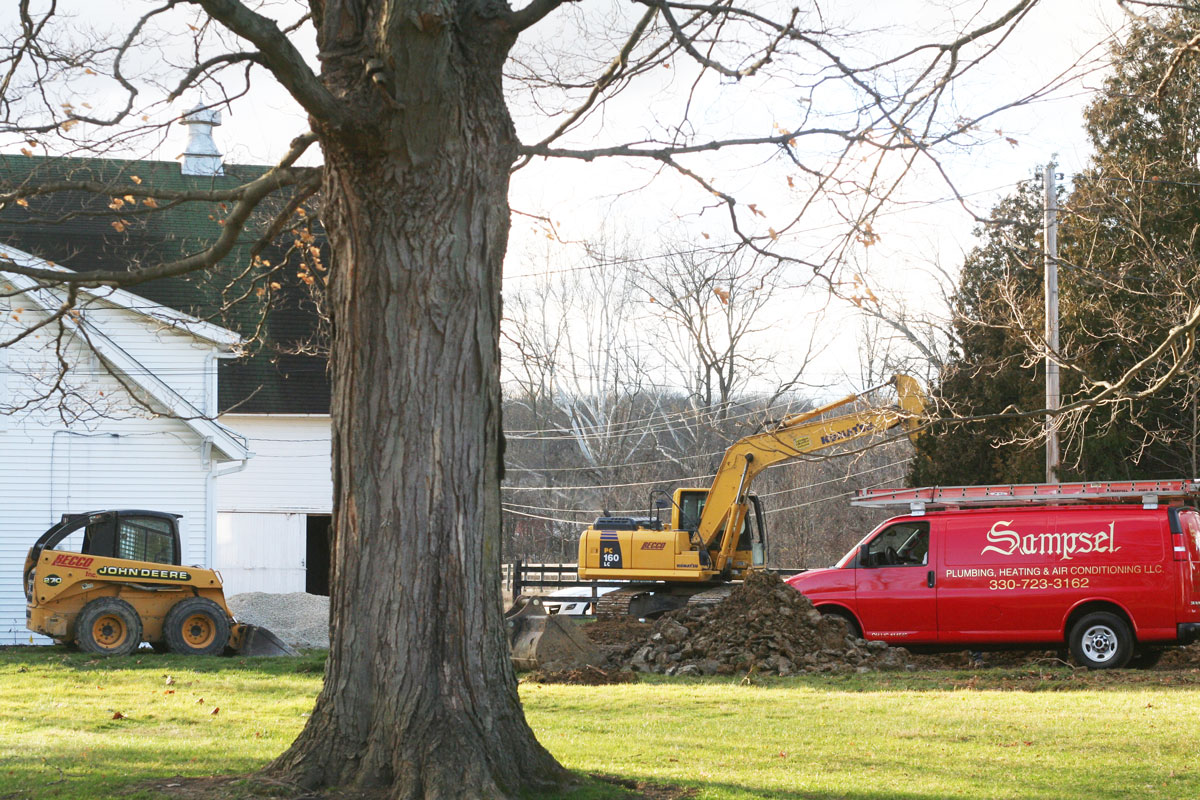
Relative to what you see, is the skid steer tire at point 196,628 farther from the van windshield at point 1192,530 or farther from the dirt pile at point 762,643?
the van windshield at point 1192,530

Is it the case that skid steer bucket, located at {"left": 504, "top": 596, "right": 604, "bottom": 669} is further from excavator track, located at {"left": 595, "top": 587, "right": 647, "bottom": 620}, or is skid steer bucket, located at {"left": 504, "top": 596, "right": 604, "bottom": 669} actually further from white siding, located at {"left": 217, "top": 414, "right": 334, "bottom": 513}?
white siding, located at {"left": 217, "top": 414, "right": 334, "bottom": 513}

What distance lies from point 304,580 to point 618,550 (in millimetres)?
7577

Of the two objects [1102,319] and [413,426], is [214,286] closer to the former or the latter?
[1102,319]

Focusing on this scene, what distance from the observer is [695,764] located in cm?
830

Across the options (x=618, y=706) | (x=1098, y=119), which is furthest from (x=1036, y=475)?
(x=618, y=706)

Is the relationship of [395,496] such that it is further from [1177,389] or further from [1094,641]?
[1177,389]

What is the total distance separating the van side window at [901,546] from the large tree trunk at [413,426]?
1157 cm

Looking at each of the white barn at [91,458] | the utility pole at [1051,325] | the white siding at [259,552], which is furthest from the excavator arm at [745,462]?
the white siding at [259,552]

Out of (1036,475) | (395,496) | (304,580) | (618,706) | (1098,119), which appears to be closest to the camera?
(395,496)

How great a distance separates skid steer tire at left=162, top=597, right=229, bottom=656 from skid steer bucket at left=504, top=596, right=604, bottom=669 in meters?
4.81

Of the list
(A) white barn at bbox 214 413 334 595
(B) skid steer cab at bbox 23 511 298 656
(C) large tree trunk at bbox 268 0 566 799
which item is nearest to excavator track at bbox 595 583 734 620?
(A) white barn at bbox 214 413 334 595

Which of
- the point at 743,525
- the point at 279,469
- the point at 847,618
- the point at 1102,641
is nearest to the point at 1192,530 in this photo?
the point at 1102,641

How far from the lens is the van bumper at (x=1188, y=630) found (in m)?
15.6

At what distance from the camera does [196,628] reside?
19.0 meters
